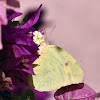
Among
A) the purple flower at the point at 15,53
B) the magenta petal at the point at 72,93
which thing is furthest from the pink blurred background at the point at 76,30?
the purple flower at the point at 15,53

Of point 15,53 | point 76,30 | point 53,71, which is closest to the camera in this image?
point 15,53

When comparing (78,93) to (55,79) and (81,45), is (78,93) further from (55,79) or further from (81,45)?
(81,45)

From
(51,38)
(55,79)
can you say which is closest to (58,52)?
(55,79)

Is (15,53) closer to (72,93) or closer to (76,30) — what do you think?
(72,93)

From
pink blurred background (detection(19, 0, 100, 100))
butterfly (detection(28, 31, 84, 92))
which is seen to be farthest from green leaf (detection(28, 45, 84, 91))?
pink blurred background (detection(19, 0, 100, 100))

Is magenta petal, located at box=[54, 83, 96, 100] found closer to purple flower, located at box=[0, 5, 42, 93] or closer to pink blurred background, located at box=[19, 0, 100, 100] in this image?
purple flower, located at box=[0, 5, 42, 93]

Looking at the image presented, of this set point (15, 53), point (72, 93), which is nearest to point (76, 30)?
point (72, 93)
